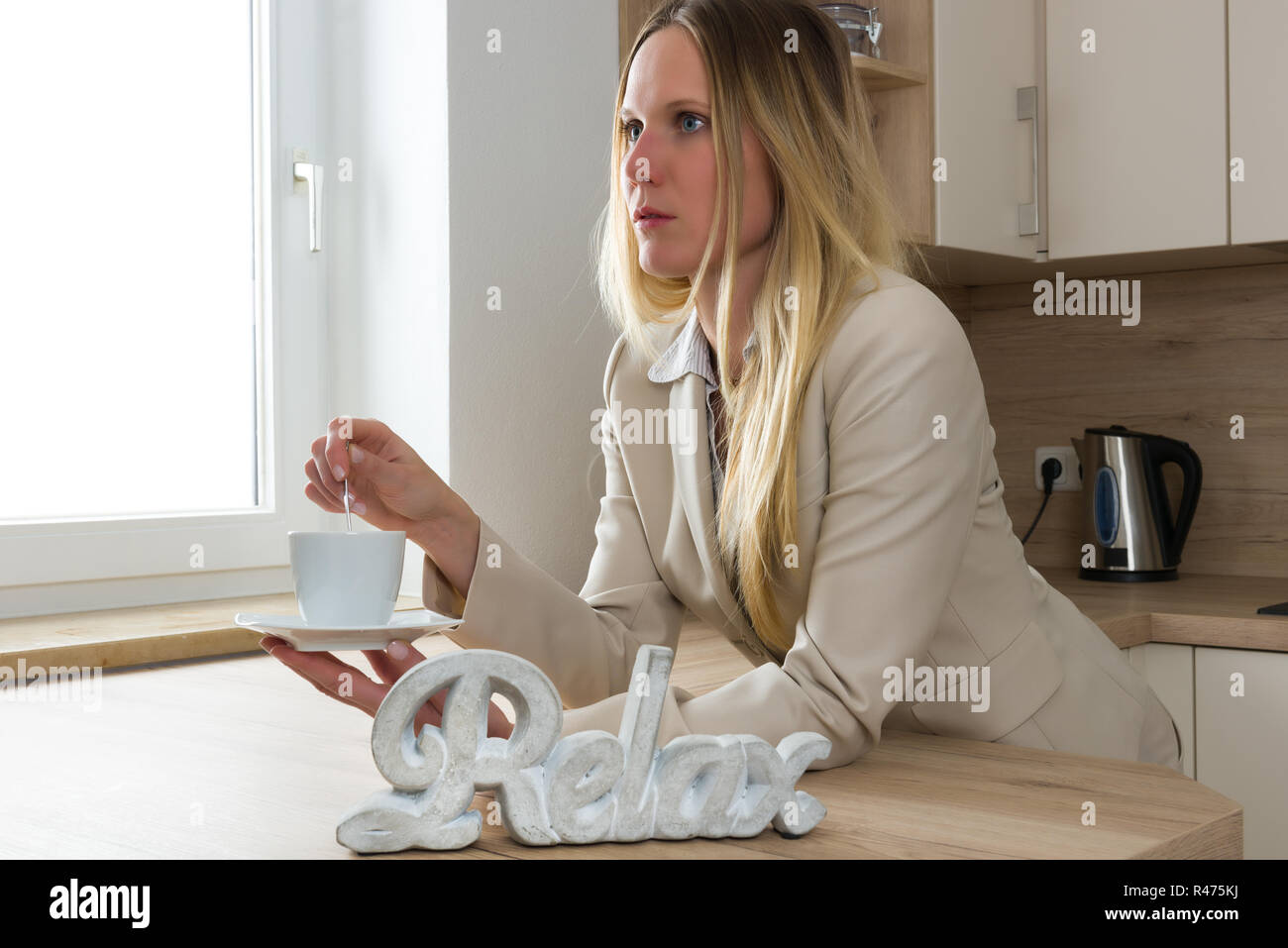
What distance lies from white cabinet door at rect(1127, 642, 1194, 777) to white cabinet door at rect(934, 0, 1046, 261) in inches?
28.6

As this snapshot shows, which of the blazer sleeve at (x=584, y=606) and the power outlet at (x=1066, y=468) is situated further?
the power outlet at (x=1066, y=468)

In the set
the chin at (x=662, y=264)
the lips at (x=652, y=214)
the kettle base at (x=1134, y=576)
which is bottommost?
the kettle base at (x=1134, y=576)

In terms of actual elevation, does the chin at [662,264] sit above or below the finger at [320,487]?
above

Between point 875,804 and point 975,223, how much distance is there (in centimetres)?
163

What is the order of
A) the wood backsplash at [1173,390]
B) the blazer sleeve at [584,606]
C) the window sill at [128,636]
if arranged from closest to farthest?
the blazer sleeve at [584,606] < the window sill at [128,636] < the wood backsplash at [1173,390]

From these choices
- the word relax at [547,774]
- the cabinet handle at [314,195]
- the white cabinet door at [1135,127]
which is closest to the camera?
the word relax at [547,774]

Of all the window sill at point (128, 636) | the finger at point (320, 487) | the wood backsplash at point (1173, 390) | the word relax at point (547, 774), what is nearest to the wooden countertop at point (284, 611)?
the window sill at point (128, 636)

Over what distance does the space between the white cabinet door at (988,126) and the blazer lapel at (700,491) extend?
3.74 feet

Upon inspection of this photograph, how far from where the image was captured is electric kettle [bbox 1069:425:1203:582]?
7.38ft

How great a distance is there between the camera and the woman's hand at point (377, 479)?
974 mm

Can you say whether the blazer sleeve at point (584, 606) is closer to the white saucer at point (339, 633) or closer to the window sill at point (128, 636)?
the white saucer at point (339, 633)

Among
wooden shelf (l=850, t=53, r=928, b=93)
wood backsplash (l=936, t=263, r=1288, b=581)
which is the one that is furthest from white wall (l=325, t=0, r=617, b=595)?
wood backsplash (l=936, t=263, r=1288, b=581)

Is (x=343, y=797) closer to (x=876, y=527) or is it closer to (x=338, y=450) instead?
(x=338, y=450)
